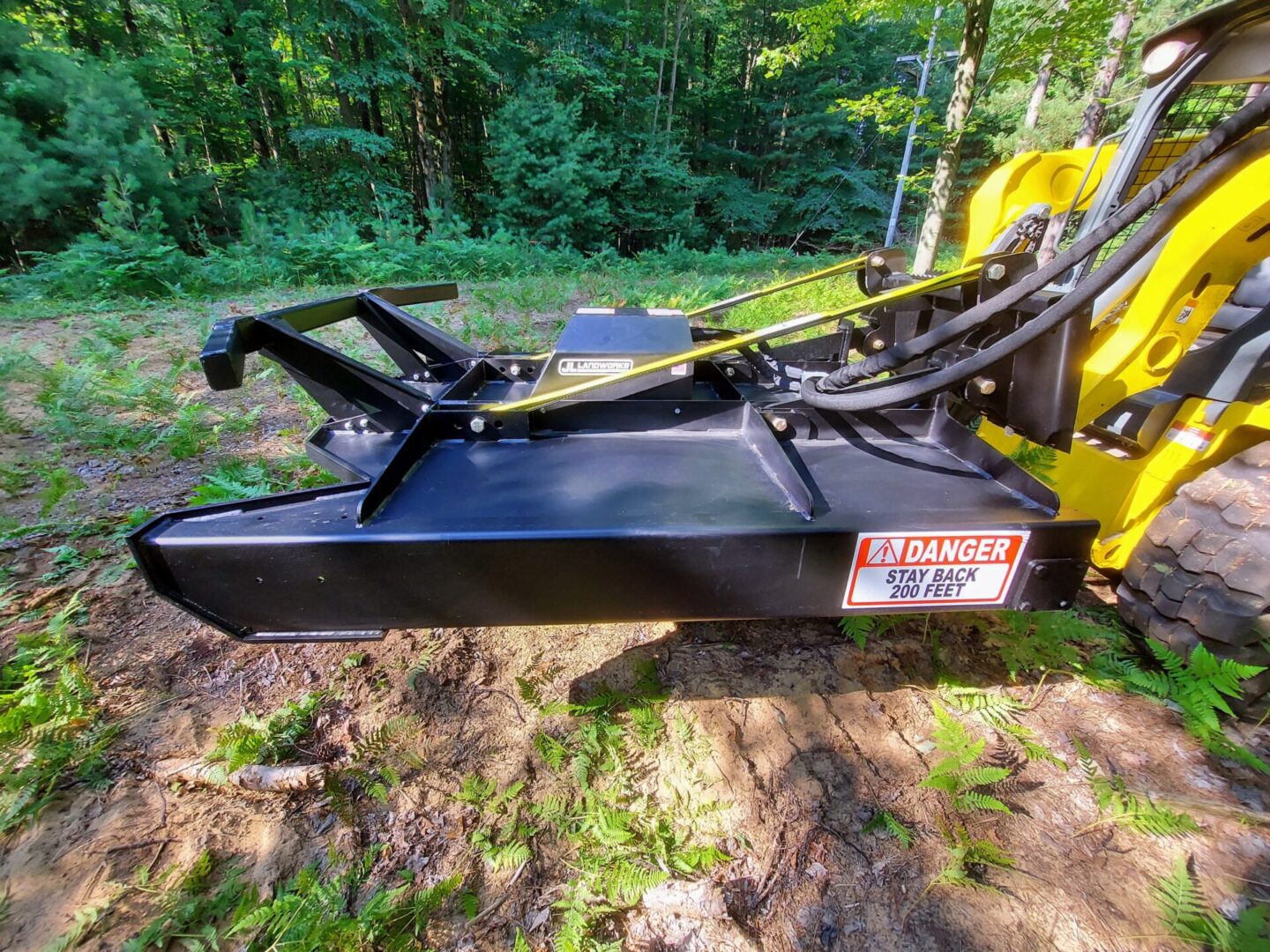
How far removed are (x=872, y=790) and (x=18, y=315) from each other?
9519 millimetres

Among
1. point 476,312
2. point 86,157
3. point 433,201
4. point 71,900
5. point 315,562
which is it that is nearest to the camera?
point 315,562

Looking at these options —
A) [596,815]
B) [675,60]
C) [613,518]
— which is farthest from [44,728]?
[675,60]

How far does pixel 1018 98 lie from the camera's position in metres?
22.0

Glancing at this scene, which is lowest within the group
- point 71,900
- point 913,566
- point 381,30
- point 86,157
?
point 71,900

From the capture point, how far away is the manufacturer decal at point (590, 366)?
197 centimetres

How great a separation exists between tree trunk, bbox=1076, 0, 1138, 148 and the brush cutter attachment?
12.4m

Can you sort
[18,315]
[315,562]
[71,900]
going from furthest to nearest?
[18,315] → [71,900] → [315,562]

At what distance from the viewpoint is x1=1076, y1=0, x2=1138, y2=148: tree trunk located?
1010cm

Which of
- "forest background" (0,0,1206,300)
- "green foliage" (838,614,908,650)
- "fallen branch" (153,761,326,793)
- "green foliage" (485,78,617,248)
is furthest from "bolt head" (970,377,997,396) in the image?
"green foliage" (485,78,617,248)

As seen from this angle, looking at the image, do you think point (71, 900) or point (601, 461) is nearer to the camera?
point (71, 900)

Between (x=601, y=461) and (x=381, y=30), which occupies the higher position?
(x=381, y=30)

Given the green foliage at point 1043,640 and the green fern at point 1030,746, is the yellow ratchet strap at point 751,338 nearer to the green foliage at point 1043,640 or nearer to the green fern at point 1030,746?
the green foliage at point 1043,640

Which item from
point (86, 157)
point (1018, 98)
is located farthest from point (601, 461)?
point (1018, 98)

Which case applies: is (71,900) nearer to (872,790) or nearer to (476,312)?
(872,790)
